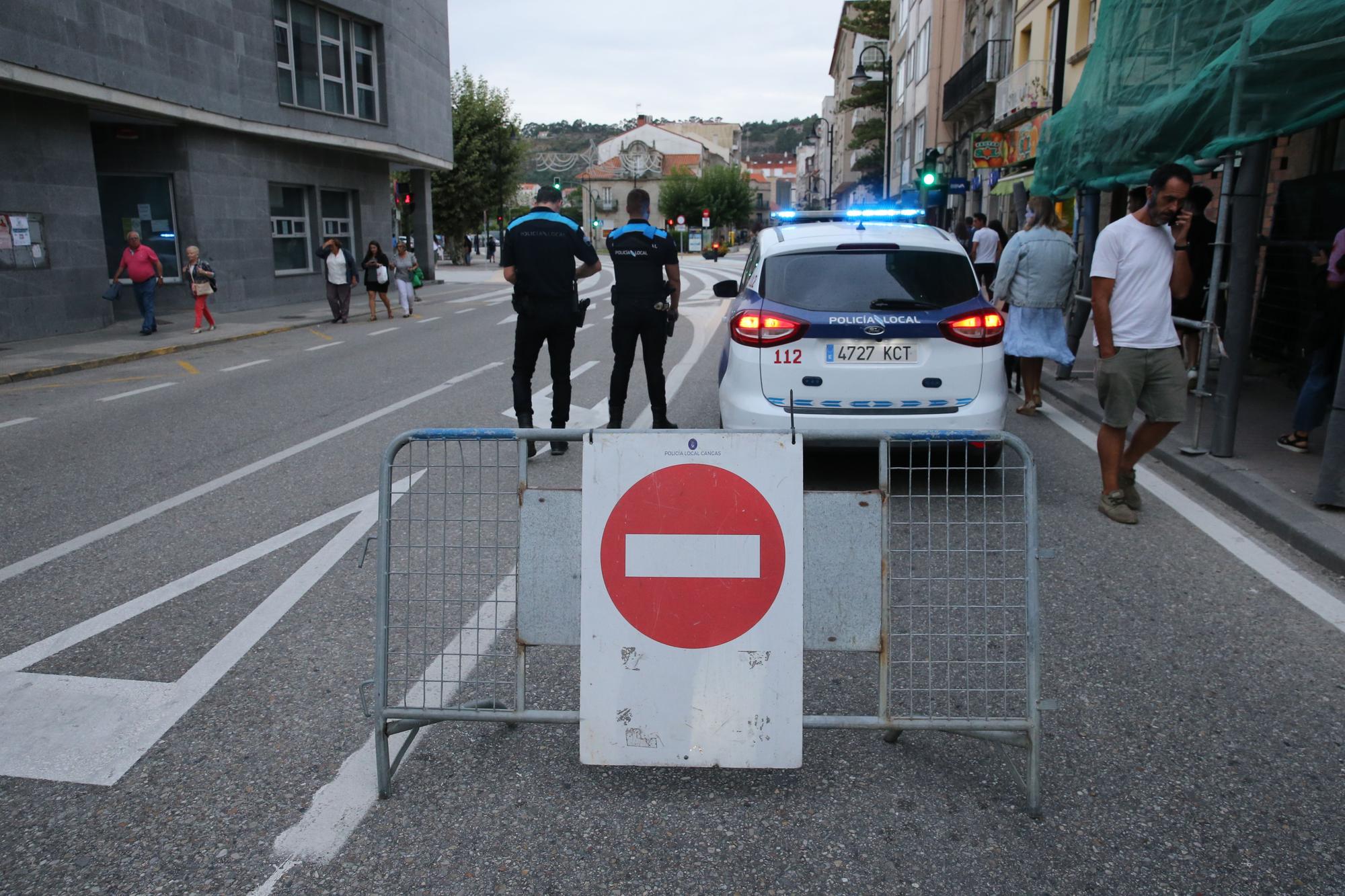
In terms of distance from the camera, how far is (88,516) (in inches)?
248

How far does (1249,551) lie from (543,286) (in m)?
4.76

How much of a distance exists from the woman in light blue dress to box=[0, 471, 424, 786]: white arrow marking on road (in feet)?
22.2

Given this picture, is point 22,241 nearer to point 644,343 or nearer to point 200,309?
point 200,309

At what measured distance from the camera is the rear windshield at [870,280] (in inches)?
252

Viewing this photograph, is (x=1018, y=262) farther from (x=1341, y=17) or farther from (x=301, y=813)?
(x=301, y=813)

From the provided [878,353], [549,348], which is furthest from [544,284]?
[878,353]

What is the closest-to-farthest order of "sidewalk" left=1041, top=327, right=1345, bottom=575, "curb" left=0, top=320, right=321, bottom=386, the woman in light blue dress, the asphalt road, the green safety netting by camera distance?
the asphalt road → "sidewalk" left=1041, top=327, right=1345, bottom=575 → the green safety netting → the woman in light blue dress → "curb" left=0, top=320, right=321, bottom=386

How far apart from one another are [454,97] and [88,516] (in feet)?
158

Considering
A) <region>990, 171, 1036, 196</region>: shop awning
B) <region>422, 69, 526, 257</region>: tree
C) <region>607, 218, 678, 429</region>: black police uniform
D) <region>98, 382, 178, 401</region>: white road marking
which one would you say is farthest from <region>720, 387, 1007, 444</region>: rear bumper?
<region>422, 69, 526, 257</region>: tree

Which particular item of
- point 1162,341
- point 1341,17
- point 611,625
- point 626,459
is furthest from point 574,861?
point 1341,17

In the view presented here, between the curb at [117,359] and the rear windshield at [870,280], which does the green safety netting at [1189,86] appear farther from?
the curb at [117,359]

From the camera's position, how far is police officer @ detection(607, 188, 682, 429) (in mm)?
7629

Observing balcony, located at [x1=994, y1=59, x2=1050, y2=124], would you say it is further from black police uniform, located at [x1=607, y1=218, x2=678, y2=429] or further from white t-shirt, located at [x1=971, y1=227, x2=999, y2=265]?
black police uniform, located at [x1=607, y1=218, x2=678, y2=429]

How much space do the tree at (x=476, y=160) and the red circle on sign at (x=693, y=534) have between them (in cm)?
4869
